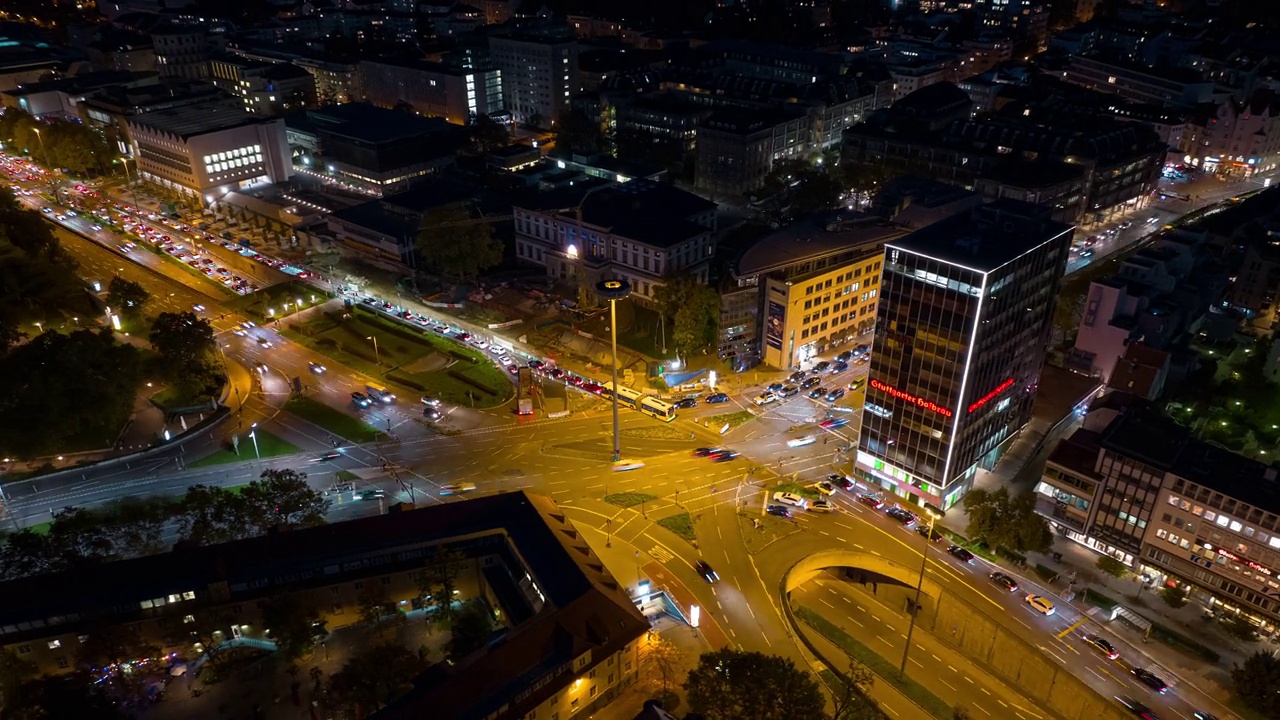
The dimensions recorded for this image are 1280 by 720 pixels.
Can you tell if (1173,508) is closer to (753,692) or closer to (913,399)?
(913,399)

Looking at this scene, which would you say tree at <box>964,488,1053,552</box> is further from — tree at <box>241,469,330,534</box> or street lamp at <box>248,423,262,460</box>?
street lamp at <box>248,423,262,460</box>

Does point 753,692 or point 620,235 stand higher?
point 620,235

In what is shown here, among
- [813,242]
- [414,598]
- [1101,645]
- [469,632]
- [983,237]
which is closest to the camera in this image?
[469,632]

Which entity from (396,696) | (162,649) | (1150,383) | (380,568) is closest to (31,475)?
(162,649)

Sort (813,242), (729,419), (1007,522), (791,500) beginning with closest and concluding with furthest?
(1007,522) < (791,500) < (729,419) < (813,242)

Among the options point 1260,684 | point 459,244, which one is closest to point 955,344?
point 1260,684
